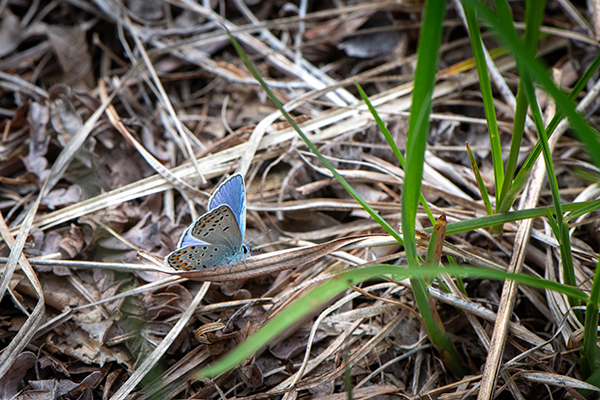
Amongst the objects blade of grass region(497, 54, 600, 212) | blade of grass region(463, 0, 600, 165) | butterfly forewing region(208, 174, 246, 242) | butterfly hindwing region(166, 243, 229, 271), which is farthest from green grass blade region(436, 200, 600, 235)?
butterfly hindwing region(166, 243, 229, 271)

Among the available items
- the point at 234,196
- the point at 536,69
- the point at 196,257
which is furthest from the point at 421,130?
the point at 196,257

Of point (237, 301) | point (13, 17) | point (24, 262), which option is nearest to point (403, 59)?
point (237, 301)

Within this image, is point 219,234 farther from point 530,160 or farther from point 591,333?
point 591,333

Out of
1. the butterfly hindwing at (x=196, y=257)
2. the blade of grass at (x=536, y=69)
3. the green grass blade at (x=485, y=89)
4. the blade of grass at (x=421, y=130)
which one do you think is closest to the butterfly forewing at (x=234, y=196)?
the butterfly hindwing at (x=196, y=257)

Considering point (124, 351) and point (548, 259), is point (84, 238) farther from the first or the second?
point (548, 259)

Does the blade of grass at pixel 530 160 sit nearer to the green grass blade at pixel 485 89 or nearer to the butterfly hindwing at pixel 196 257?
the green grass blade at pixel 485 89

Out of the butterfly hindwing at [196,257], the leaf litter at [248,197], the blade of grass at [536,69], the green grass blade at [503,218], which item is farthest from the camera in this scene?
the leaf litter at [248,197]

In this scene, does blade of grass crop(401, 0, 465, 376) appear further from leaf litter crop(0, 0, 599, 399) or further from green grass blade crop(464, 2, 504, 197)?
green grass blade crop(464, 2, 504, 197)
